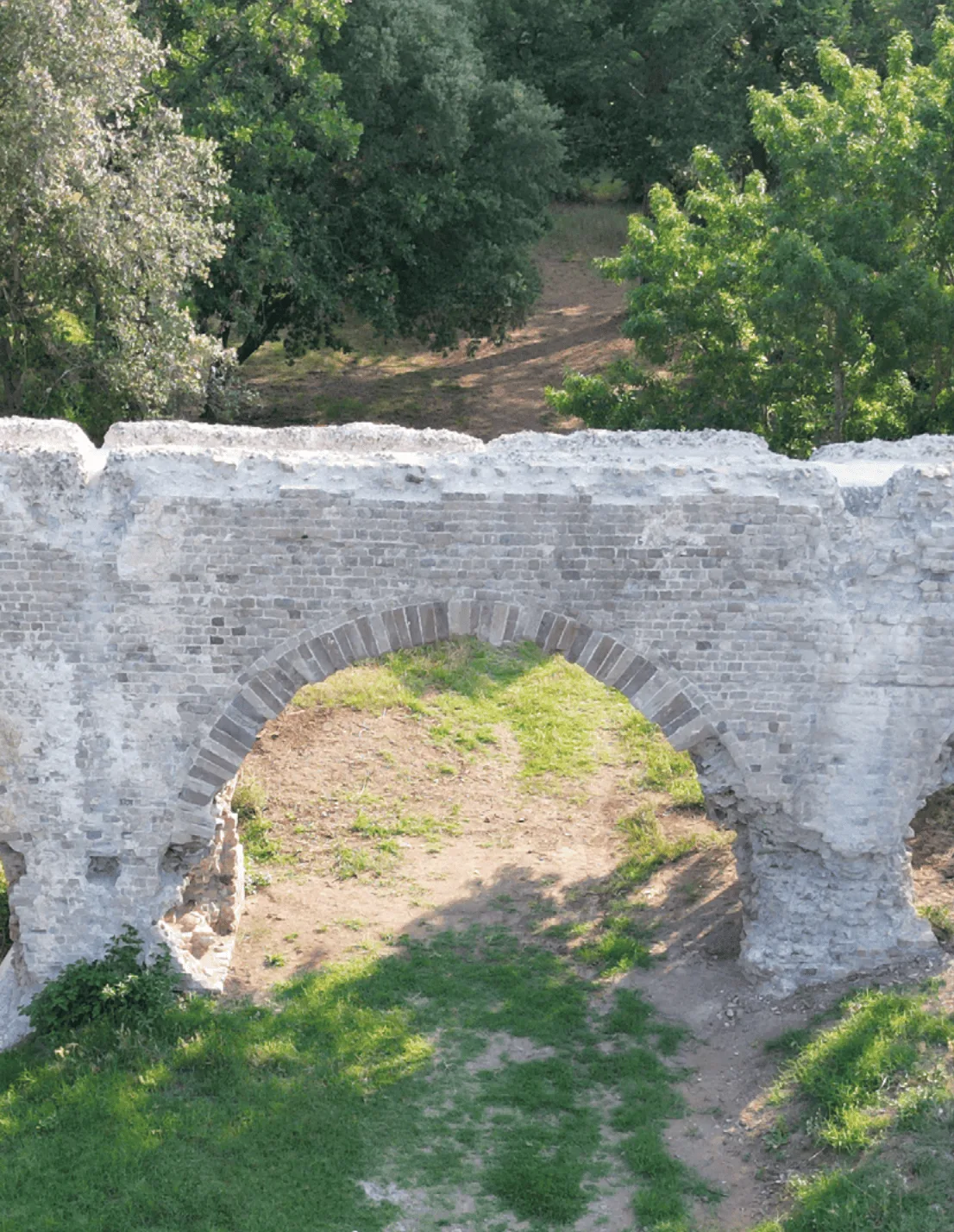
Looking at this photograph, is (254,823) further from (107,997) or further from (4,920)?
(107,997)

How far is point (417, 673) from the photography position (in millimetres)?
15977

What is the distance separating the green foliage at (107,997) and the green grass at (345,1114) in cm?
13

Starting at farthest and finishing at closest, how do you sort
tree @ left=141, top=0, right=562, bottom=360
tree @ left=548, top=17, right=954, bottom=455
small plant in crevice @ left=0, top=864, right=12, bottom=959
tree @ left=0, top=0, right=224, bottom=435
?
tree @ left=141, top=0, right=562, bottom=360 < tree @ left=0, top=0, right=224, bottom=435 < tree @ left=548, top=17, right=954, bottom=455 < small plant in crevice @ left=0, top=864, right=12, bottom=959

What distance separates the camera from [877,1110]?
27.9ft

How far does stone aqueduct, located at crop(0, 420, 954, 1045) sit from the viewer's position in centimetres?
923

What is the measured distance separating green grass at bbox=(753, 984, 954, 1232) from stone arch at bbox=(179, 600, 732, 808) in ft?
6.73

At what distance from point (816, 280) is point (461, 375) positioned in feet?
42.6

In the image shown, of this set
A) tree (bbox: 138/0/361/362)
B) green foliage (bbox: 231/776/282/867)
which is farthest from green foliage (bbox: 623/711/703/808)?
tree (bbox: 138/0/361/362)

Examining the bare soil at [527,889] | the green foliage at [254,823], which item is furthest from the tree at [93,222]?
the green foliage at [254,823]

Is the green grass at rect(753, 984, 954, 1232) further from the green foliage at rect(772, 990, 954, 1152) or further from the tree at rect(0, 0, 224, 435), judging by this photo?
the tree at rect(0, 0, 224, 435)

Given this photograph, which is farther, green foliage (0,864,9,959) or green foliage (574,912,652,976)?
green foliage (0,864,9,959)

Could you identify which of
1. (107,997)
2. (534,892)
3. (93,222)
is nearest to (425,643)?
(107,997)

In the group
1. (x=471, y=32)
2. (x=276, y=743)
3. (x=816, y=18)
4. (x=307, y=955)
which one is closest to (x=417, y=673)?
(x=276, y=743)

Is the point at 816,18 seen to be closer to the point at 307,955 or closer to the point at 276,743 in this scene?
the point at 276,743
